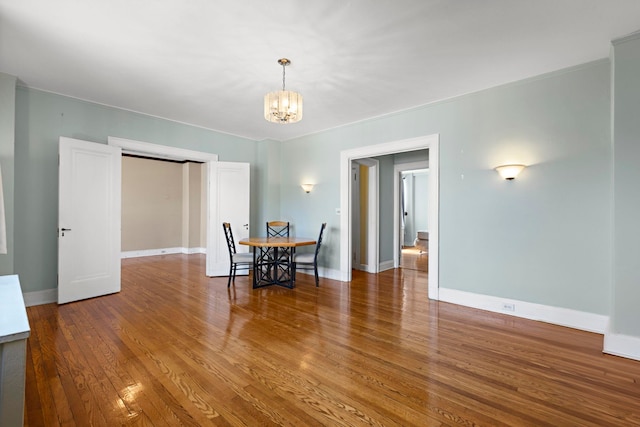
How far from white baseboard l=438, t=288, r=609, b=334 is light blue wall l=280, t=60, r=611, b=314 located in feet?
0.20

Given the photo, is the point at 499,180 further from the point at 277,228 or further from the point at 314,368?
the point at 277,228

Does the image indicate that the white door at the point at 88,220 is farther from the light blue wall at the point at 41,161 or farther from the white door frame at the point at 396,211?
the white door frame at the point at 396,211

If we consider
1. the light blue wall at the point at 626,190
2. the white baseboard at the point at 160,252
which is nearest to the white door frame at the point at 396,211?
the light blue wall at the point at 626,190

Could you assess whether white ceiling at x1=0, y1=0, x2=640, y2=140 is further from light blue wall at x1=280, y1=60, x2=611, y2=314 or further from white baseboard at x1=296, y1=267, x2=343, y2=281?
white baseboard at x1=296, y1=267, x2=343, y2=281

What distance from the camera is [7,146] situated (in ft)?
10.7

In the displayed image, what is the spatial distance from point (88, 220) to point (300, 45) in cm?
361

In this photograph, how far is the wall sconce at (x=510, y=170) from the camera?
3209 millimetres

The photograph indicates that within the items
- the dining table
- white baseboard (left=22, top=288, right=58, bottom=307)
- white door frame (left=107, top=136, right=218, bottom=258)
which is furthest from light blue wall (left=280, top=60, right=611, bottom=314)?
white baseboard (left=22, top=288, right=58, bottom=307)

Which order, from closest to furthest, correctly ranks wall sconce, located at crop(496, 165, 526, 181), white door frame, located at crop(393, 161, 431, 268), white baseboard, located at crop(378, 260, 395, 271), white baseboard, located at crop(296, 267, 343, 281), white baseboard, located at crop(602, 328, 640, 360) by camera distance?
white baseboard, located at crop(602, 328, 640, 360)
wall sconce, located at crop(496, 165, 526, 181)
white baseboard, located at crop(296, 267, 343, 281)
white baseboard, located at crop(378, 260, 395, 271)
white door frame, located at crop(393, 161, 431, 268)

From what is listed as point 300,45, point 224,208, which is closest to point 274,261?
point 224,208

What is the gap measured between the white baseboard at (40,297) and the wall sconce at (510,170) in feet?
18.9

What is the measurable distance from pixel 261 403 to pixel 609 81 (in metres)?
4.13

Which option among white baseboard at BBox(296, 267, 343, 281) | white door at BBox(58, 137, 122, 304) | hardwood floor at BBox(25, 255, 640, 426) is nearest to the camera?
hardwood floor at BBox(25, 255, 640, 426)

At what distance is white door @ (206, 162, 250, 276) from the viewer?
5223mm
